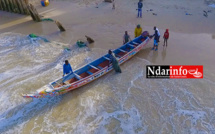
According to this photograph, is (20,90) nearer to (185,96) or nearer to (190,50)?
(185,96)

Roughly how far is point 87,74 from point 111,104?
222cm

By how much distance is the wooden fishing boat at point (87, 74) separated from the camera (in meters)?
8.36

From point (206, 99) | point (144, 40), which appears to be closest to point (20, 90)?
point (144, 40)

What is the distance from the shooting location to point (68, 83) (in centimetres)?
920

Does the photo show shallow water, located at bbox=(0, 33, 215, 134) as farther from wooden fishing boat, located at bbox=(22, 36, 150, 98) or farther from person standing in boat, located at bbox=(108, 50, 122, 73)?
wooden fishing boat, located at bbox=(22, 36, 150, 98)

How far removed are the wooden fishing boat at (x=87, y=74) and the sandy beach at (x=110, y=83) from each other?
0.50 meters

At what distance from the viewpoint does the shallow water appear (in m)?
7.73

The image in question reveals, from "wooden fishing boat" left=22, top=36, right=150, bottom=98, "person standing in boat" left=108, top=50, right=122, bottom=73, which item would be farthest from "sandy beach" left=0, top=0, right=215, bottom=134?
"wooden fishing boat" left=22, top=36, right=150, bottom=98

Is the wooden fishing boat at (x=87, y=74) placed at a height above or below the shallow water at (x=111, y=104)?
above

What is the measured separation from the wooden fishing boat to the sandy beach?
50cm

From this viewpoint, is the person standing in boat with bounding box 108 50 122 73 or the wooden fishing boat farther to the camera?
the person standing in boat with bounding box 108 50 122 73

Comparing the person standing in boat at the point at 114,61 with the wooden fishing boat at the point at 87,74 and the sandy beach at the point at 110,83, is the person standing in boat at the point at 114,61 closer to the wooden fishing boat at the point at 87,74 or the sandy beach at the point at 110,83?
the wooden fishing boat at the point at 87,74

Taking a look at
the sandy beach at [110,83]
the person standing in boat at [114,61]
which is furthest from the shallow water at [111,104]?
the person standing in boat at [114,61]

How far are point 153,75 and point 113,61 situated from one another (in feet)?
7.43
